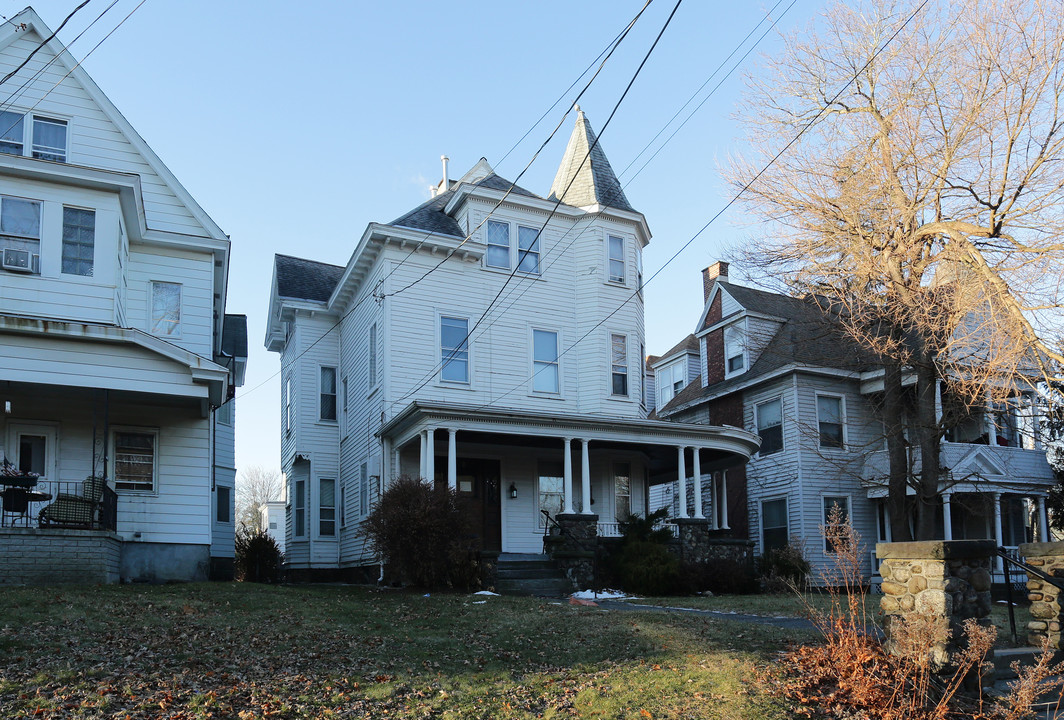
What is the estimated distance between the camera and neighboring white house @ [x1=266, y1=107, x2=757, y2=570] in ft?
69.3

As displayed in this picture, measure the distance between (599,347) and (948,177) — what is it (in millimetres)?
9894

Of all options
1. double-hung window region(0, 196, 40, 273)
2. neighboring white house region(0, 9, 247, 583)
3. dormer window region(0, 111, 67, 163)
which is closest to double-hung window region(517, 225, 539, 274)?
neighboring white house region(0, 9, 247, 583)

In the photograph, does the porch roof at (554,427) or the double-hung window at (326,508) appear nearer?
the porch roof at (554,427)

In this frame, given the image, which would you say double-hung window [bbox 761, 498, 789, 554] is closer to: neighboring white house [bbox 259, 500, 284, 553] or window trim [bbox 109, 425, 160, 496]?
window trim [bbox 109, 425, 160, 496]

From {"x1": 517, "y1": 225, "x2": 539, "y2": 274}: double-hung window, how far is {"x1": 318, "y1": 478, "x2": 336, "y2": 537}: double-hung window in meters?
7.86

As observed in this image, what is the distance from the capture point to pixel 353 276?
76.0ft

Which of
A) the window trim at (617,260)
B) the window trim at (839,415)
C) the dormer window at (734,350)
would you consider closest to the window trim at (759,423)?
the window trim at (839,415)

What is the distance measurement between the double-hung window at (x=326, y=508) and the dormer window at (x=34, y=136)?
1064 cm

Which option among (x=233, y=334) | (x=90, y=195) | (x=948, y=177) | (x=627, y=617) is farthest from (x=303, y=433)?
(x=948, y=177)

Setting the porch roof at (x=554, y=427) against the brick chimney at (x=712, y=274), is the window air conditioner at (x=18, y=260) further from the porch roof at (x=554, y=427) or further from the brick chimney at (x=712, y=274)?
the brick chimney at (x=712, y=274)

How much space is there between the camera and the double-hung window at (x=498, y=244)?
75.3 feet

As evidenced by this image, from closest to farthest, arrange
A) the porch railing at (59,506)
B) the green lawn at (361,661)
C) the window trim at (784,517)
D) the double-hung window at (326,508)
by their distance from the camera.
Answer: the green lawn at (361,661) < the porch railing at (59,506) < the double-hung window at (326,508) < the window trim at (784,517)

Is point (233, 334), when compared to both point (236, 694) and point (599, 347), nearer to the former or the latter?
point (599, 347)

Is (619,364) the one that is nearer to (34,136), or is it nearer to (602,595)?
(602,595)
